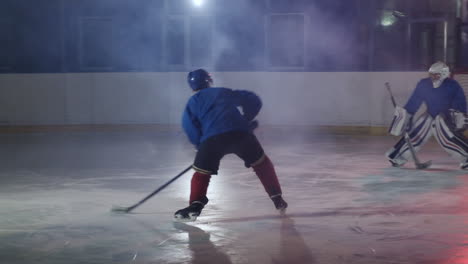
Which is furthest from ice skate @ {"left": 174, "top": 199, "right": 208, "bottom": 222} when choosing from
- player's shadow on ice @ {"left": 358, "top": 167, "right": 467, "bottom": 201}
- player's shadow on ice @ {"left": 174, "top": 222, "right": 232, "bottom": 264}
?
player's shadow on ice @ {"left": 358, "top": 167, "right": 467, "bottom": 201}

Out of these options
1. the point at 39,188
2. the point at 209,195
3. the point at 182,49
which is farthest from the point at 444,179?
the point at 182,49

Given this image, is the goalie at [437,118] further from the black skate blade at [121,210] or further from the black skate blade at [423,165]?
the black skate blade at [121,210]

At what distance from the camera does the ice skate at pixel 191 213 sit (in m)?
7.43

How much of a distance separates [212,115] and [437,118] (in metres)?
4.75

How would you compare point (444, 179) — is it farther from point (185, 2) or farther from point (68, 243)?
point (185, 2)

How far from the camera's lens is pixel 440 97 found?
10984mm

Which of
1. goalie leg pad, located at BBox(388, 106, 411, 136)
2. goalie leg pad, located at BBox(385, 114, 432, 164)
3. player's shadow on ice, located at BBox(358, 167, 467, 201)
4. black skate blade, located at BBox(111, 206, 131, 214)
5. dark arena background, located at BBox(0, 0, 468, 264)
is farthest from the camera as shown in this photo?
goalie leg pad, located at BBox(385, 114, 432, 164)

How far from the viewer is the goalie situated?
1094 cm

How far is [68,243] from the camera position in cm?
664

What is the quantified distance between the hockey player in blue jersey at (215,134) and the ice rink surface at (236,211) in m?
0.27

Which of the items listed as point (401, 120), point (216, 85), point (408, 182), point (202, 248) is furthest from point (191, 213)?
point (216, 85)

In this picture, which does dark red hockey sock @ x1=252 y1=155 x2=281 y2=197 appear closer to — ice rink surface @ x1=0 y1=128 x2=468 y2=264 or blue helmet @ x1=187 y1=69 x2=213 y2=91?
ice rink surface @ x1=0 y1=128 x2=468 y2=264

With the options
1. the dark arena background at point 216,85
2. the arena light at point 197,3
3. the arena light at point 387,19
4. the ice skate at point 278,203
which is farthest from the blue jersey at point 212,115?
the arena light at point 197,3

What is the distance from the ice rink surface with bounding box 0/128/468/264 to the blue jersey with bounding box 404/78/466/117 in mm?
867
